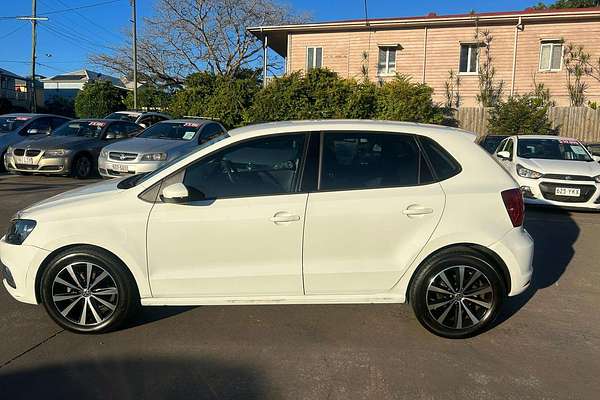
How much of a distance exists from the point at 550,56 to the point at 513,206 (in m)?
23.4

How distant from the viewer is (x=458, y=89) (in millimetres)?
25141

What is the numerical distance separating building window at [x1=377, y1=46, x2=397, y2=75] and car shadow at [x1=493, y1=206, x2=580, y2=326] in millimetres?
17448

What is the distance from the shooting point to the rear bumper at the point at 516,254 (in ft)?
12.8

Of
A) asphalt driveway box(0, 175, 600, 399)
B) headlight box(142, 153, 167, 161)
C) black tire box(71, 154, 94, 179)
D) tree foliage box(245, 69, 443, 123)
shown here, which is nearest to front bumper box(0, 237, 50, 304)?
asphalt driveway box(0, 175, 600, 399)

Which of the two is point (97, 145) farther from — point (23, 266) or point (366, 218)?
point (366, 218)

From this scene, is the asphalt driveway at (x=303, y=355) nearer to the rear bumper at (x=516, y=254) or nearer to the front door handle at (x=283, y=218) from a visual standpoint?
the rear bumper at (x=516, y=254)

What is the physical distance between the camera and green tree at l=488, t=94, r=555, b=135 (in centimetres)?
2042

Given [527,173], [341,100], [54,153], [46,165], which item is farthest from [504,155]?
[341,100]

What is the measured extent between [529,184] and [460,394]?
23.4 ft

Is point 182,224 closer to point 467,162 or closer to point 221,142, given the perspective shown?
point 221,142

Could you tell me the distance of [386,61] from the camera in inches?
1024

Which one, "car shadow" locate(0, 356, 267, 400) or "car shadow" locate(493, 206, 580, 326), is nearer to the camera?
"car shadow" locate(0, 356, 267, 400)

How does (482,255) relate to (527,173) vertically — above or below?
below

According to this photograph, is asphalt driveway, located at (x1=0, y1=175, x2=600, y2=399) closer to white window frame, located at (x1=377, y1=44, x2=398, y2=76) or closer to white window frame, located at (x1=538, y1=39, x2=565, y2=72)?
white window frame, located at (x1=538, y1=39, x2=565, y2=72)
